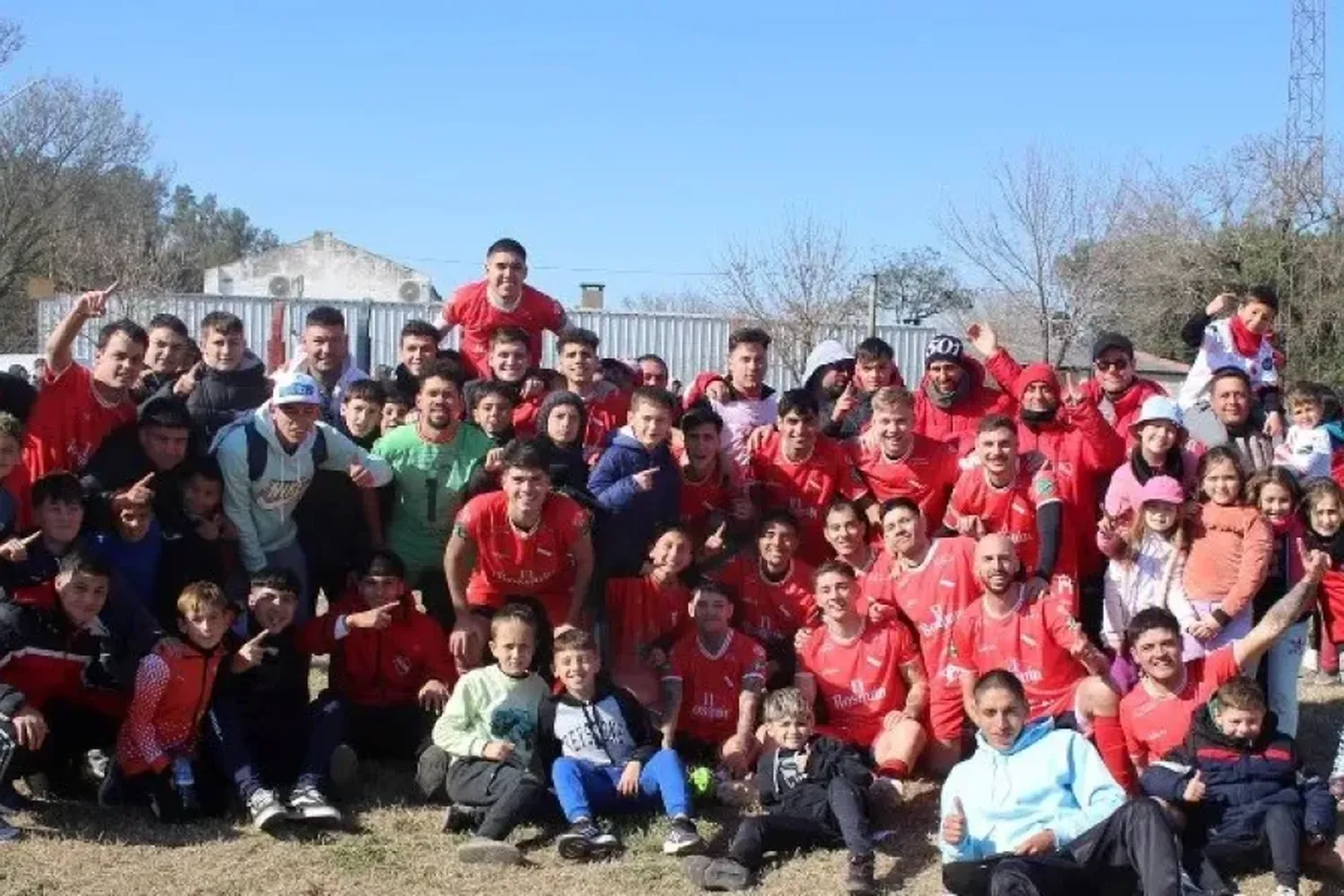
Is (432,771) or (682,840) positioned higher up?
(432,771)

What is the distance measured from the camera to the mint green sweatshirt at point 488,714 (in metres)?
6.92

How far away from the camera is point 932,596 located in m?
7.42

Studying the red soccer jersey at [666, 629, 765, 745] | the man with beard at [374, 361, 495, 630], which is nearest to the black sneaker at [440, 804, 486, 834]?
the red soccer jersey at [666, 629, 765, 745]

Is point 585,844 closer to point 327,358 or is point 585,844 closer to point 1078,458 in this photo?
point 1078,458

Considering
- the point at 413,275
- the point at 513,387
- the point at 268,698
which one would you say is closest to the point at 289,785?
the point at 268,698

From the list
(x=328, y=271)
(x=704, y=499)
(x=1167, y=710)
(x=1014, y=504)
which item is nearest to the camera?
(x=1167, y=710)

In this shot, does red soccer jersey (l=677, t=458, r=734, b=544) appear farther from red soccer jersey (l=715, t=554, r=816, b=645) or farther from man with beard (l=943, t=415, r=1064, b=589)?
man with beard (l=943, t=415, r=1064, b=589)

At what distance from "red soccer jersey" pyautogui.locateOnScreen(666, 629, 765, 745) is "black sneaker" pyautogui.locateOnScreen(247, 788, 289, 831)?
1.97 metres

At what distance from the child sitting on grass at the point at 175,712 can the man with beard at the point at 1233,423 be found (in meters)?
5.49

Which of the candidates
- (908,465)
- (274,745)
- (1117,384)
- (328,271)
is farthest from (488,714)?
(328,271)

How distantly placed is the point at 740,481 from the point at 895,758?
75.2 inches

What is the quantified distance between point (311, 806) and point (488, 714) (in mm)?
890

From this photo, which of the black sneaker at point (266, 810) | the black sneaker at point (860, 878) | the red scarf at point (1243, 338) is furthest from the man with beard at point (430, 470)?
the red scarf at point (1243, 338)

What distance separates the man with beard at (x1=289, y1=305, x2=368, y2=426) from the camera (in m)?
9.01
